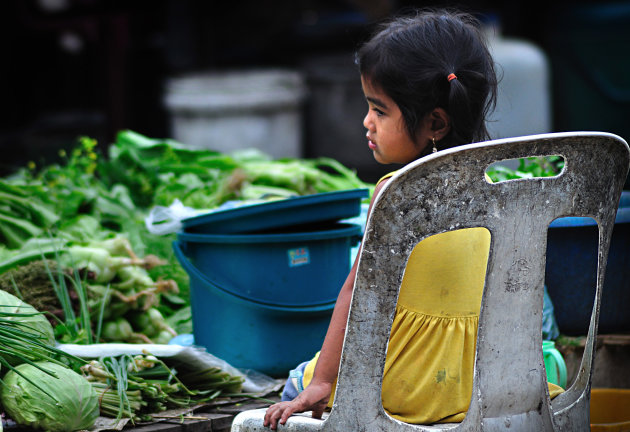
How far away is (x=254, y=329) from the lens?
7.87 feet

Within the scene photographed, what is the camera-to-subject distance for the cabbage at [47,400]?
1.86 meters

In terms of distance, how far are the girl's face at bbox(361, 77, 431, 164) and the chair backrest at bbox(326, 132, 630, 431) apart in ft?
1.16

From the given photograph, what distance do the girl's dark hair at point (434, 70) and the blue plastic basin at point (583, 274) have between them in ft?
2.73

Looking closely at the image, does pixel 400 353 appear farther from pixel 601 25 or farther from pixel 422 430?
pixel 601 25

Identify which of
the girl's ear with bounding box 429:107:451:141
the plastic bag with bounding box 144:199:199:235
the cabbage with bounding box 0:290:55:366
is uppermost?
the girl's ear with bounding box 429:107:451:141

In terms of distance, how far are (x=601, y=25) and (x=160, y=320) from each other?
504 cm

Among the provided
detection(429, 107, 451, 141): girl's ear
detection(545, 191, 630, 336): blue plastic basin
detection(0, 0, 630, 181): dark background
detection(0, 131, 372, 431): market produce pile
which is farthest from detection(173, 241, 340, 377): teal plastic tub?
detection(0, 0, 630, 181): dark background

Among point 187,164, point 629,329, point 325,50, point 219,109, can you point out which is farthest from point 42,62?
point 629,329

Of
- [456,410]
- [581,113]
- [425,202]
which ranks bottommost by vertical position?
[581,113]

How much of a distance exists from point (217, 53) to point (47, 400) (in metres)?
5.85

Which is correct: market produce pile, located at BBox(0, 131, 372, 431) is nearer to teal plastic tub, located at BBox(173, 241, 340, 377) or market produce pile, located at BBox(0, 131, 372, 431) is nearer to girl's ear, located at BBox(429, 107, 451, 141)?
teal plastic tub, located at BBox(173, 241, 340, 377)

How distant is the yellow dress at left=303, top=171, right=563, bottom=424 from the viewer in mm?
1601

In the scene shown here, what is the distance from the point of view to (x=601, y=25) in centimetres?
642

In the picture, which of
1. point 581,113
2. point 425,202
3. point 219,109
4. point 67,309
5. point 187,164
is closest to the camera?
point 425,202
